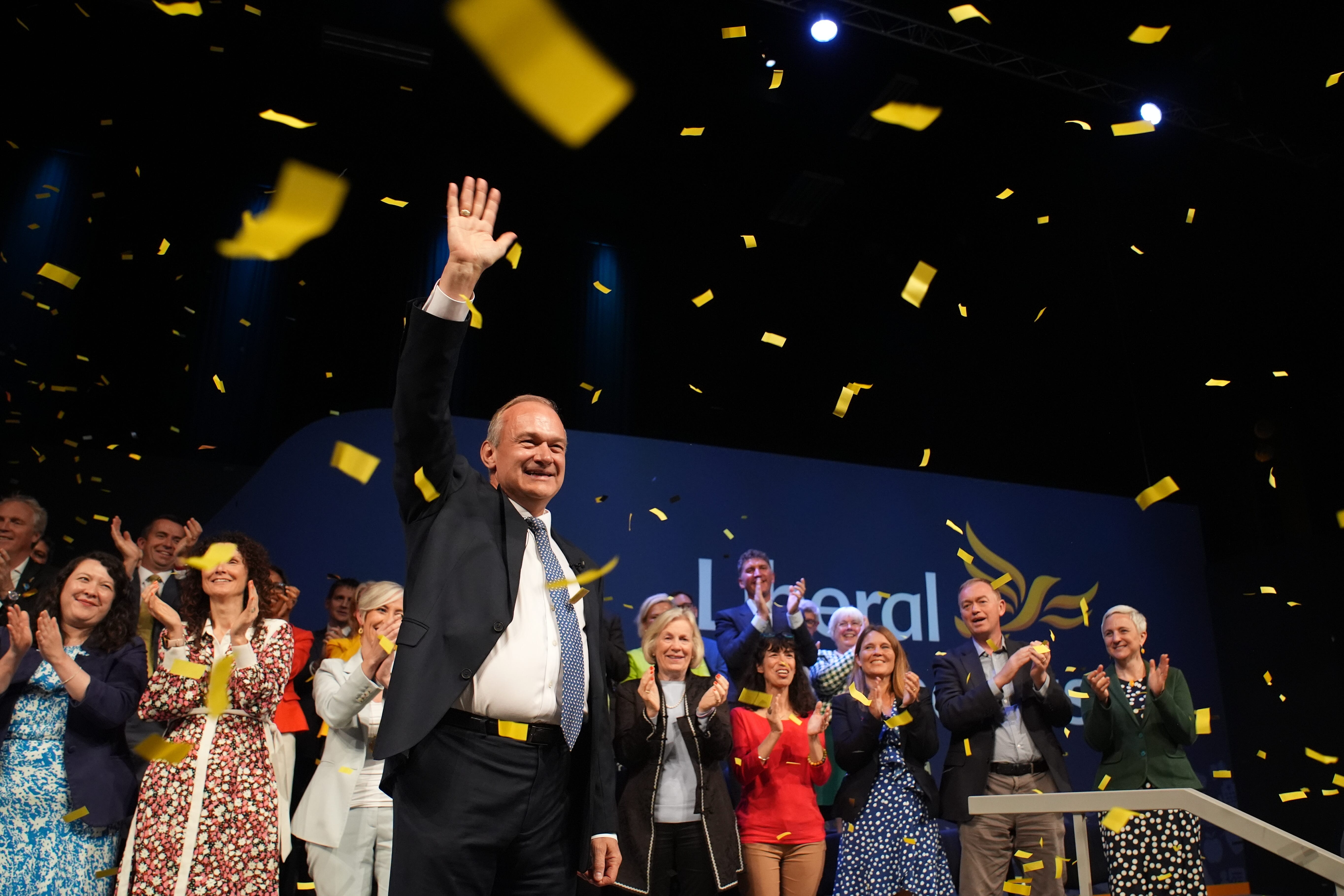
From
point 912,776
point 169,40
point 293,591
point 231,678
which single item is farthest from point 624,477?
point 169,40

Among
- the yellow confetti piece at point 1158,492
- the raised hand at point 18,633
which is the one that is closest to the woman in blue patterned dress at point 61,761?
the raised hand at point 18,633

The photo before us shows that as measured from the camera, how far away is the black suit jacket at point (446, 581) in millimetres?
1534

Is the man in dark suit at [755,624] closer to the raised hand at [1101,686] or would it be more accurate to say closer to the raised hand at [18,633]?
the raised hand at [1101,686]

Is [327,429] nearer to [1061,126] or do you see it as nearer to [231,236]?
[231,236]

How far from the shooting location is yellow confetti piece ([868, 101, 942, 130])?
19.2 feet

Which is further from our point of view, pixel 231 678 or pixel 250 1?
pixel 250 1

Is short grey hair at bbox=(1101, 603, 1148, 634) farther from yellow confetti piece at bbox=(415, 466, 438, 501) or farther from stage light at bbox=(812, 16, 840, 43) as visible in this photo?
stage light at bbox=(812, 16, 840, 43)

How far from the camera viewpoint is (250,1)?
512 cm

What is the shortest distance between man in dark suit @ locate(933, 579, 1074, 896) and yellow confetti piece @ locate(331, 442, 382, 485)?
3083mm

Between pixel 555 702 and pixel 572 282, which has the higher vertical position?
pixel 572 282

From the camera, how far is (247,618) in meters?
2.88

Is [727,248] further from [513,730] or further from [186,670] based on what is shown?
[513,730]

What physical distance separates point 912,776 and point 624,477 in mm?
2563

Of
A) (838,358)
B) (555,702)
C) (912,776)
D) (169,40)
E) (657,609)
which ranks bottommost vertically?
(912,776)
